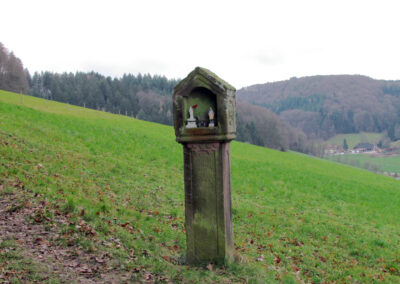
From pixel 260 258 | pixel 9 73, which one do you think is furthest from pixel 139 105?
pixel 260 258

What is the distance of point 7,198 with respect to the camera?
7055 mm

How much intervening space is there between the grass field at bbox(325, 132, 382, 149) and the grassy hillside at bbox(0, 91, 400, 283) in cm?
11156

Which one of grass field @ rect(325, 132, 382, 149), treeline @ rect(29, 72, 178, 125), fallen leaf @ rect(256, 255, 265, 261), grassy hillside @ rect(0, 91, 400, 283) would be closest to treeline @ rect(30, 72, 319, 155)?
treeline @ rect(29, 72, 178, 125)

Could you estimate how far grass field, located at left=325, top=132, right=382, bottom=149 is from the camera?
11825 centimetres

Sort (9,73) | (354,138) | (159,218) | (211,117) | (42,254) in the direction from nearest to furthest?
(42,254)
(211,117)
(159,218)
(9,73)
(354,138)

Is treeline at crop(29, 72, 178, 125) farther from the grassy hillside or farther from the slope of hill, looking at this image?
the slope of hill

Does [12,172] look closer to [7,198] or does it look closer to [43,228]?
[7,198]

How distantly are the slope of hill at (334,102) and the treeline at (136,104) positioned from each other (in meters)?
44.3

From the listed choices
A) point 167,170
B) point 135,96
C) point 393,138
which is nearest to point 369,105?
point 393,138

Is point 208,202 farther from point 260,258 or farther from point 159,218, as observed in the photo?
point 159,218

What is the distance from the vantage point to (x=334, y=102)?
139m

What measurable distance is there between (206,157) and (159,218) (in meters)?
3.59

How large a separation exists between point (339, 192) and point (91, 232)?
16.4 meters

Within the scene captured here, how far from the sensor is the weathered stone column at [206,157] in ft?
17.7
